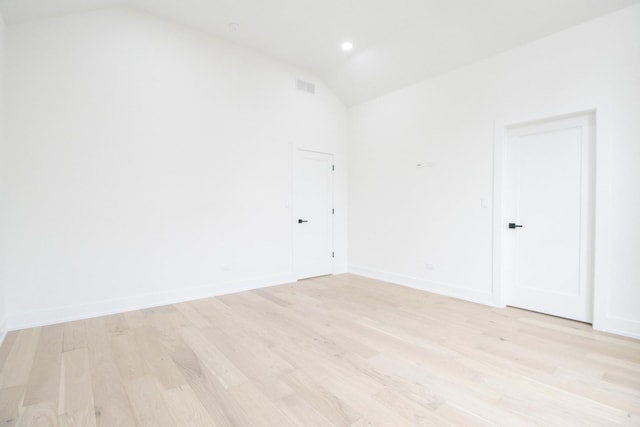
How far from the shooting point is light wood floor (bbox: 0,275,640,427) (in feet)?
5.90

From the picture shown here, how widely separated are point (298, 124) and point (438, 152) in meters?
2.28

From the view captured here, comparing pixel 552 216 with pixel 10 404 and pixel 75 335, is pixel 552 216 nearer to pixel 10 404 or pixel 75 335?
pixel 10 404

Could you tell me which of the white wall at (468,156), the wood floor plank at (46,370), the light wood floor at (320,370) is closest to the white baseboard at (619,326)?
the white wall at (468,156)

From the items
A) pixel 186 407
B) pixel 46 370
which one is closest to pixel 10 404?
pixel 46 370

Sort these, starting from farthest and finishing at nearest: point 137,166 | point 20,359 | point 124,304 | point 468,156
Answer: point 468,156 < point 137,166 < point 124,304 < point 20,359

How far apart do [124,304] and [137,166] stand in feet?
5.40

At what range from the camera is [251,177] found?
464 cm

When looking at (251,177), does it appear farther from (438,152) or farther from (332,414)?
(332,414)

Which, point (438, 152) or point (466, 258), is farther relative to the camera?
point (438, 152)

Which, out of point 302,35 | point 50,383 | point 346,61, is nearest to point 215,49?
point 302,35

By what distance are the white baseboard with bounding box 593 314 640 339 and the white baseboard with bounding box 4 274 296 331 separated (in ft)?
13.1

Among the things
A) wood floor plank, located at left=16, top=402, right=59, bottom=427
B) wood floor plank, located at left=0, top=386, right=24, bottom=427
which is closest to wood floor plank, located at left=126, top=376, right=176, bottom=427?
wood floor plank, located at left=16, top=402, right=59, bottom=427

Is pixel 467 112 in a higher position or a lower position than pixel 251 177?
higher

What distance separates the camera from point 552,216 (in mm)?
3475
